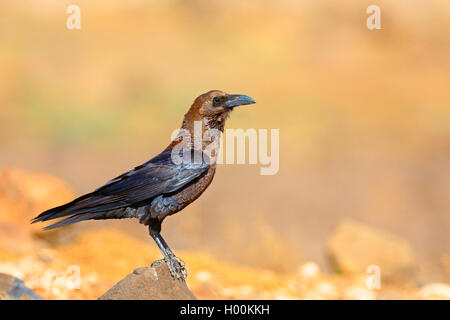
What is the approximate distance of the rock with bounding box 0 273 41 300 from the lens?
5.66 meters

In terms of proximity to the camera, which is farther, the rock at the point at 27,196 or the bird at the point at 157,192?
the rock at the point at 27,196

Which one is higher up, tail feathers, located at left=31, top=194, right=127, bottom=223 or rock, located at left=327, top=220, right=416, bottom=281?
tail feathers, located at left=31, top=194, right=127, bottom=223

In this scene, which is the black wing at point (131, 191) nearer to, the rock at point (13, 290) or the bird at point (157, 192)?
the bird at point (157, 192)

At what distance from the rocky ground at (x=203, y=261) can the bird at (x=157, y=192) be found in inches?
98.6

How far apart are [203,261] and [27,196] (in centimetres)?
296

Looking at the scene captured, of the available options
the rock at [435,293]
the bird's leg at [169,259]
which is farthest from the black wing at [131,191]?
the rock at [435,293]

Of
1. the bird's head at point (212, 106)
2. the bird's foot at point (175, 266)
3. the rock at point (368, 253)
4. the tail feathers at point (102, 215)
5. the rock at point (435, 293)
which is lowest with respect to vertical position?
the rock at point (435, 293)

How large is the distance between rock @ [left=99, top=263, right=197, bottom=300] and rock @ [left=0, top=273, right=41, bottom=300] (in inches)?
54.6

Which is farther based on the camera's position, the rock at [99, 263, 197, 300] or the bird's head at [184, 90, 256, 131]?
the bird's head at [184, 90, 256, 131]

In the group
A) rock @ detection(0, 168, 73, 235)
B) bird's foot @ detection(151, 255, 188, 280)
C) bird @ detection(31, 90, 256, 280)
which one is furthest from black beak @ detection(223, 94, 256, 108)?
rock @ detection(0, 168, 73, 235)

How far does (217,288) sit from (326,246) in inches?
105

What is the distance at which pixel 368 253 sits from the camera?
9.08 meters

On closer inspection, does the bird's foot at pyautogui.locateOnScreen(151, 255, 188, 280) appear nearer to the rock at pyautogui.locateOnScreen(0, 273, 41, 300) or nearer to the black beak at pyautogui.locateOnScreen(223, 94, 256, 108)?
the black beak at pyautogui.locateOnScreen(223, 94, 256, 108)

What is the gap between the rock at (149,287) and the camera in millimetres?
4727
